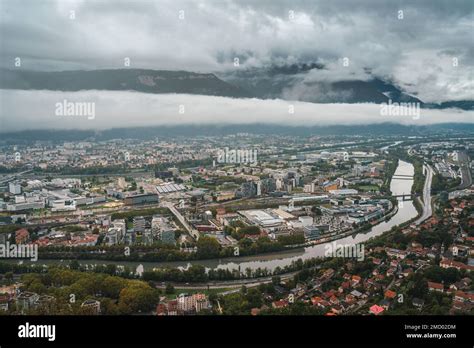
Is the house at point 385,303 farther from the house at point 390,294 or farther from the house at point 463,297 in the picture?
the house at point 463,297

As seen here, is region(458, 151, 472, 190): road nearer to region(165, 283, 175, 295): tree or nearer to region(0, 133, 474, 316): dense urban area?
region(0, 133, 474, 316): dense urban area

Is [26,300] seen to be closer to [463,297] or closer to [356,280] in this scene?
[356,280]

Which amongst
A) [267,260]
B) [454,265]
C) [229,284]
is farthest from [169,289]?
[454,265]

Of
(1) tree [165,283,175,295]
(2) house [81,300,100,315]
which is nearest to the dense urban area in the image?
(2) house [81,300,100,315]

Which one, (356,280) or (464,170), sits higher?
(464,170)
